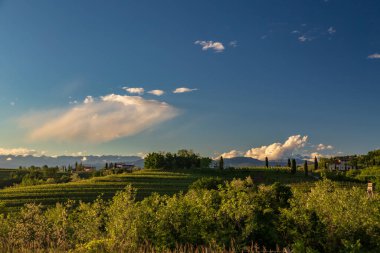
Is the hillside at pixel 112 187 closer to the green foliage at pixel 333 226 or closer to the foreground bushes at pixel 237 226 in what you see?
the foreground bushes at pixel 237 226

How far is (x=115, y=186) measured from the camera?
59594mm

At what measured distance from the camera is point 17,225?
53.7 feet

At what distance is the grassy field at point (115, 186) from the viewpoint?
49.1 m

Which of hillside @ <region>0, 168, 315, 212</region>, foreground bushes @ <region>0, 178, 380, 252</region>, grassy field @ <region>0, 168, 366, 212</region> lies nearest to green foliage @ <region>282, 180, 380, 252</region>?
foreground bushes @ <region>0, 178, 380, 252</region>

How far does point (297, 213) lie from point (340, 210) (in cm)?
147

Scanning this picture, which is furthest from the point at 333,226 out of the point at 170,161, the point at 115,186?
the point at 170,161

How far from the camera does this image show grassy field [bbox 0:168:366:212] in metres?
49.1

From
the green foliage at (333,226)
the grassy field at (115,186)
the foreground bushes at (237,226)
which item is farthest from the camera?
the grassy field at (115,186)

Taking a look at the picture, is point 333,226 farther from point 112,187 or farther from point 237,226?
point 112,187

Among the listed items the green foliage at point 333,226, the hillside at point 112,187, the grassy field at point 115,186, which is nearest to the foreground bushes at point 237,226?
the green foliage at point 333,226

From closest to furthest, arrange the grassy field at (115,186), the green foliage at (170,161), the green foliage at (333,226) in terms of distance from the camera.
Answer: the green foliage at (333,226), the grassy field at (115,186), the green foliage at (170,161)

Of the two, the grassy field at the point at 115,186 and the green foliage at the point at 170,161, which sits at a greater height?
the green foliage at the point at 170,161

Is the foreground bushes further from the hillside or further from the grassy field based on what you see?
the hillside

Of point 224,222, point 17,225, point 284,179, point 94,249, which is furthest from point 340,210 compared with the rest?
point 284,179
